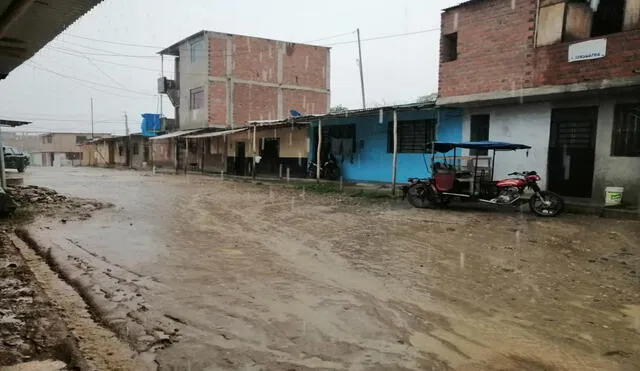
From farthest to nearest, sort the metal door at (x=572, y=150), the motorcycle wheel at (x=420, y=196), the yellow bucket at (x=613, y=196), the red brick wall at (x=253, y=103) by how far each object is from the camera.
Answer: the red brick wall at (x=253, y=103) < the motorcycle wheel at (x=420, y=196) < the metal door at (x=572, y=150) < the yellow bucket at (x=613, y=196)

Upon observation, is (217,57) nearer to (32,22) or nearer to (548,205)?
(548,205)

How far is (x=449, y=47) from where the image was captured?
15625 millimetres

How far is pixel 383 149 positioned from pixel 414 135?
5.61ft

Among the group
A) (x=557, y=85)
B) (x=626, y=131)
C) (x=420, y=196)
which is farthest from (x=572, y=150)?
(x=420, y=196)

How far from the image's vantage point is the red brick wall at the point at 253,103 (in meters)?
32.0

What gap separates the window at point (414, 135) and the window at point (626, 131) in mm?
5934

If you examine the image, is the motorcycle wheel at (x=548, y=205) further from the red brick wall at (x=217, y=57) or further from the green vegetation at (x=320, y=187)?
the red brick wall at (x=217, y=57)

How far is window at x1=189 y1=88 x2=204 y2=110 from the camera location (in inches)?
1252

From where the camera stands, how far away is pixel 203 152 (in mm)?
33031

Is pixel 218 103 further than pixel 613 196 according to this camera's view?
Yes

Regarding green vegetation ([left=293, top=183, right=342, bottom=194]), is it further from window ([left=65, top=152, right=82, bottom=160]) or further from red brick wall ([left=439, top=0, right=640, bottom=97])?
window ([left=65, top=152, right=82, bottom=160])

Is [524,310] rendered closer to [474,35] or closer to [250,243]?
[250,243]

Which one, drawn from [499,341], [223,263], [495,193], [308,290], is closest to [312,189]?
[495,193]

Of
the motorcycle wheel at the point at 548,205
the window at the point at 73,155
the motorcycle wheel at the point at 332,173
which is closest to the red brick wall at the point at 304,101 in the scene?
the motorcycle wheel at the point at 332,173
